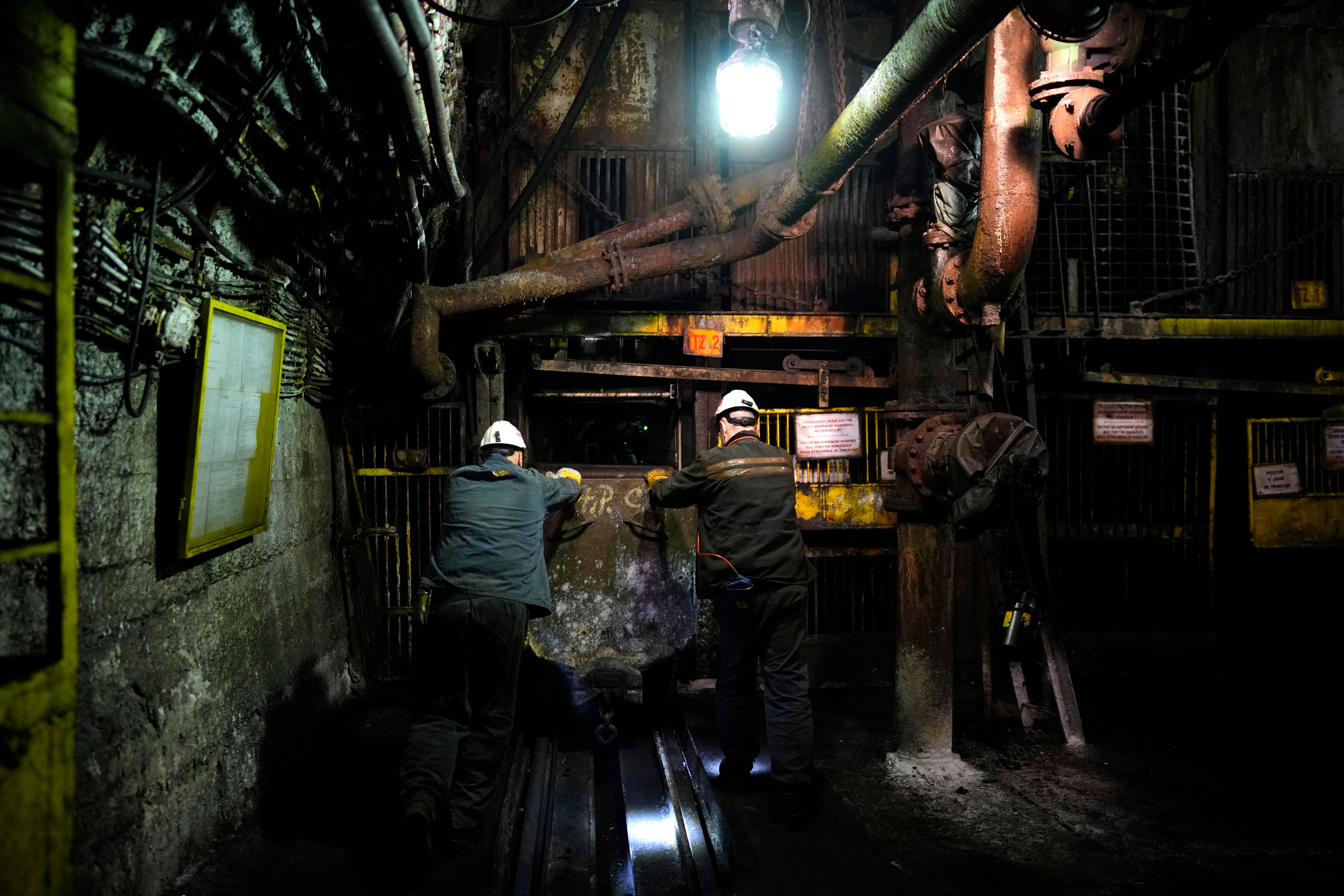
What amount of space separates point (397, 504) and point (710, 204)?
12.4 ft

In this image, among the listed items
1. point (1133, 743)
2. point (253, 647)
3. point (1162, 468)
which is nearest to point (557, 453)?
point (253, 647)

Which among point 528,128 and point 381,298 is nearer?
point 381,298

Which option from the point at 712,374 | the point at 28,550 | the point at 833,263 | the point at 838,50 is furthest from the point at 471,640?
the point at 833,263

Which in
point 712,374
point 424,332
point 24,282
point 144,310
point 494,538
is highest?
point 424,332

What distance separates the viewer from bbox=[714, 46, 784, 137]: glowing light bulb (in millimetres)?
4609

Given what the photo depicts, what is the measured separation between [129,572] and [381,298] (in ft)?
10.3

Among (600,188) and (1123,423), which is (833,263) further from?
(1123,423)

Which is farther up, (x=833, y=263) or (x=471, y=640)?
(x=833, y=263)

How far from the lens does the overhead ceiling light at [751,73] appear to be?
14.9 feet

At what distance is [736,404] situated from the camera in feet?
16.4

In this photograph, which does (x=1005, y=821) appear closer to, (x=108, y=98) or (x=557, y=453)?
(x=557, y=453)

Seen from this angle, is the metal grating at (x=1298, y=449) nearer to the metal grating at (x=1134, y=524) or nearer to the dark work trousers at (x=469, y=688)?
the metal grating at (x=1134, y=524)

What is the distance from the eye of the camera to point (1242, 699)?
6254mm

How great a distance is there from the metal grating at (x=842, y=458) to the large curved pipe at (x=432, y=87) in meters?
3.34
